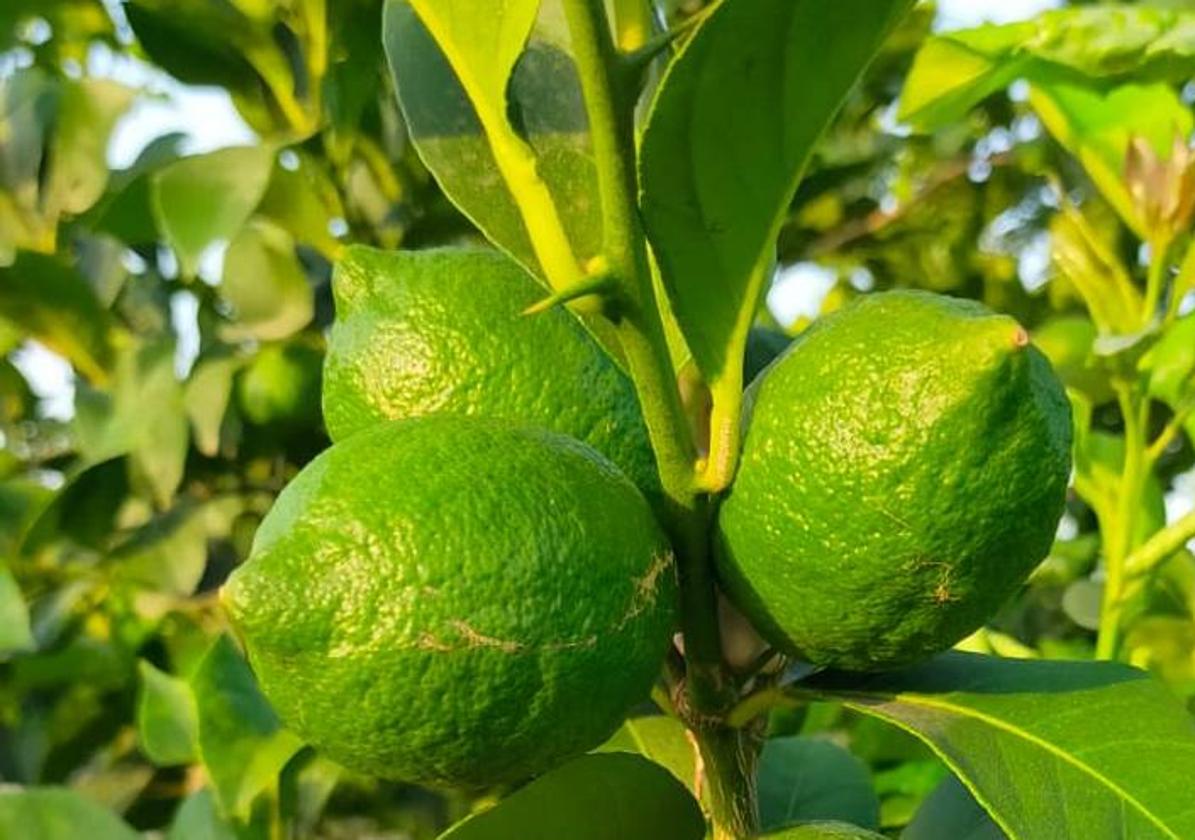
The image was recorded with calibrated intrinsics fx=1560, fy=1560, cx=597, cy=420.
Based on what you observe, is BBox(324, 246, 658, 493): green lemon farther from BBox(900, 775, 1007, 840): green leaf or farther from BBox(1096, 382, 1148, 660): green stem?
BBox(1096, 382, 1148, 660): green stem

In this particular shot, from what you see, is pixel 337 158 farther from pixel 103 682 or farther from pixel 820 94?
pixel 820 94

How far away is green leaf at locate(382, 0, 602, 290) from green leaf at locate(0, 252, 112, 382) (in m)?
0.89

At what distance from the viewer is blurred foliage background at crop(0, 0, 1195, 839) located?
1104 millimetres

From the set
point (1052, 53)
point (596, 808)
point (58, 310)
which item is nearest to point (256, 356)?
point (58, 310)

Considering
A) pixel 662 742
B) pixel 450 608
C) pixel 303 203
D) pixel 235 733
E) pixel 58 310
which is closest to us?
pixel 450 608

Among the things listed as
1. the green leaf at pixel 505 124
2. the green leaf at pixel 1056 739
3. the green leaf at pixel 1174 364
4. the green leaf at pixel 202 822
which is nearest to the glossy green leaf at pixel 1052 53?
the green leaf at pixel 1174 364

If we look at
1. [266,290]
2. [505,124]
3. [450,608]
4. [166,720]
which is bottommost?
[166,720]

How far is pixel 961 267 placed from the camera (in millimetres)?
2039

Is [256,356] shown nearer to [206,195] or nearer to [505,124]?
[206,195]

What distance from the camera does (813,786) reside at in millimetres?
873

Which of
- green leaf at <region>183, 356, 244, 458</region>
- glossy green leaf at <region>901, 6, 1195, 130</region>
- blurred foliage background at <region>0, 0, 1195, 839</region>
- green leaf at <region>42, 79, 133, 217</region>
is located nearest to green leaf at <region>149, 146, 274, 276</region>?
blurred foliage background at <region>0, 0, 1195, 839</region>

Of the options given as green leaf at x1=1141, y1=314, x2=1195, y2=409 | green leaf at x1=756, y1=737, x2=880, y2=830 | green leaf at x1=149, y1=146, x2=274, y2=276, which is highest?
green leaf at x1=149, y1=146, x2=274, y2=276

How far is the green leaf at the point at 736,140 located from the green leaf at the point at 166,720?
29.8 inches

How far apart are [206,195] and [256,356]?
280 millimetres
